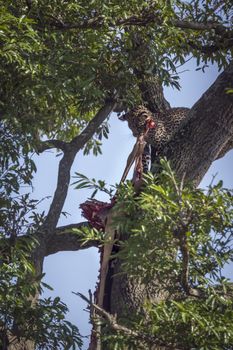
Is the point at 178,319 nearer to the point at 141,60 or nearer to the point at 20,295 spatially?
the point at 20,295

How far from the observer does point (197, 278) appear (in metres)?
4.13

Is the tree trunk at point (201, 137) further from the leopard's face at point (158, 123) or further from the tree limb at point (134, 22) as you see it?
the tree limb at point (134, 22)

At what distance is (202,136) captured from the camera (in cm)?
538

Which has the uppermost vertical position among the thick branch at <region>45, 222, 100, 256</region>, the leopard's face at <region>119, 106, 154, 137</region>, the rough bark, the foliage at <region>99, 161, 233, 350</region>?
the leopard's face at <region>119, 106, 154, 137</region>

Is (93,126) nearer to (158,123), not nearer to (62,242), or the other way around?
(158,123)

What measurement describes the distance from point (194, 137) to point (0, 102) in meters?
1.23

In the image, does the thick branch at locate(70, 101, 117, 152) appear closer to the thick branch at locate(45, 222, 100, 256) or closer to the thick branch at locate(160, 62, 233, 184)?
the thick branch at locate(45, 222, 100, 256)

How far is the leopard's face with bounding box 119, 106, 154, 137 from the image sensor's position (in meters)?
5.81

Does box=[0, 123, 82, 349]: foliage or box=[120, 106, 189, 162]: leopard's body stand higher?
box=[120, 106, 189, 162]: leopard's body

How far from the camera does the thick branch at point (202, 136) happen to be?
5359mm

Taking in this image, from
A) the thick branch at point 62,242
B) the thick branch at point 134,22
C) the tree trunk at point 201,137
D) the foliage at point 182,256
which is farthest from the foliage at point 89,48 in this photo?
the foliage at point 182,256

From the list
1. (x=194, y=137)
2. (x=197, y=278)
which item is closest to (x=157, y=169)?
(x=194, y=137)

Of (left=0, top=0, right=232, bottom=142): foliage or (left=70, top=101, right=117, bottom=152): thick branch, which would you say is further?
(left=70, top=101, right=117, bottom=152): thick branch

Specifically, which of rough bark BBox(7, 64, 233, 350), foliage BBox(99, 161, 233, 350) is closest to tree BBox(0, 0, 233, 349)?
rough bark BBox(7, 64, 233, 350)
